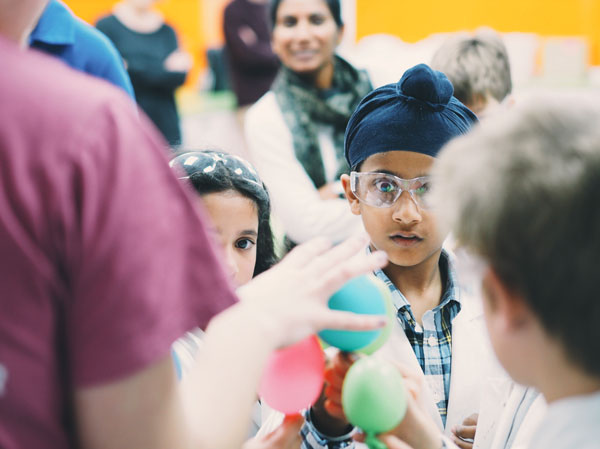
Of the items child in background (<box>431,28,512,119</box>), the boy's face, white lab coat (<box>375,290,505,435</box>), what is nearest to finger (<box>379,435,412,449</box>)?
white lab coat (<box>375,290,505,435</box>)

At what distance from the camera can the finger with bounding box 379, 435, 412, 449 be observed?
105cm

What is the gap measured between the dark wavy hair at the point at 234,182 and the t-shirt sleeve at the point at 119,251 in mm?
1050

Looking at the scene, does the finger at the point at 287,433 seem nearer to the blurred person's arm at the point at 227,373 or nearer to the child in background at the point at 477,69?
the blurred person's arm at the point at 227,373

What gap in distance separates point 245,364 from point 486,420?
2.74 ft

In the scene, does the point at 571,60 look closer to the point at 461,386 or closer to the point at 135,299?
the point at 461,386

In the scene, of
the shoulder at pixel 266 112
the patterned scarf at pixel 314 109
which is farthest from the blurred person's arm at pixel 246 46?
the shoulder at pixel 266 112

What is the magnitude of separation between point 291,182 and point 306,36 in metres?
0.68

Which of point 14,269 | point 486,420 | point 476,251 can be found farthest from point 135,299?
point 486,420

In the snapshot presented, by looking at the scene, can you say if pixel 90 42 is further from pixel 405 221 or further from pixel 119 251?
pixel 119 251

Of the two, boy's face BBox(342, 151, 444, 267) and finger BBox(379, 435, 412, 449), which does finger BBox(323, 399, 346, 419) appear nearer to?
finger BBox(379, 435, 412, 449)

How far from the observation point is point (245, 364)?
818 mm

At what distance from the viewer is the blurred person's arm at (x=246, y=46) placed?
5.17 m

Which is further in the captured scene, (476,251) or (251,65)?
(251,65)

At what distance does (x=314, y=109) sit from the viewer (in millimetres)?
2809
